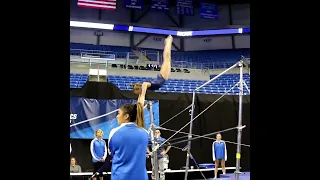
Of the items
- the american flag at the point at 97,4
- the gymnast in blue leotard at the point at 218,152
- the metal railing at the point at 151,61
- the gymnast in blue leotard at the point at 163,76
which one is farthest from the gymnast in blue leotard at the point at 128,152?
the metal railing at the point at 151,61

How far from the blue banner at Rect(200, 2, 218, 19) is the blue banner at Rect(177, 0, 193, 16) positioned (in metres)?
0.56

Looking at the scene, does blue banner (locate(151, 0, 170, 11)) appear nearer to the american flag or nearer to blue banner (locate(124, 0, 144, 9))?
Answer: blue banner (locate(124, 0, 144, 9))

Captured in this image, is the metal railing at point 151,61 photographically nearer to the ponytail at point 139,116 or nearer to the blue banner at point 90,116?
the blue banner at point 90,116

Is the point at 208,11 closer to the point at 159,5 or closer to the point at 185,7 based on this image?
the point at 185,7

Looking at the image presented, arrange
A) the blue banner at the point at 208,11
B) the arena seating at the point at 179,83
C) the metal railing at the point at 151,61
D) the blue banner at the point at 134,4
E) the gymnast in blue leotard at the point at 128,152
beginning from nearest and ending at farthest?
1. the gymnast in blue leotard at the point at 128,152
2. the arena seating at the point at 179,83
3. the metal railing at the point at 151,61
4. the blue banner at the point at 134,4
5. the blue banner at the point at 208,11

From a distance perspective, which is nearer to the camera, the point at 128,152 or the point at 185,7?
the point at 128,152

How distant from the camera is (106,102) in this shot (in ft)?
30.0

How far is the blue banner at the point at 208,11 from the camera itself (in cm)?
1848

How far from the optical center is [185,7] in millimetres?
18344

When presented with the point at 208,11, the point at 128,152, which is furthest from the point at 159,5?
the point at 128,152

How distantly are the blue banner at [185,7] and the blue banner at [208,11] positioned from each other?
1.84 ft

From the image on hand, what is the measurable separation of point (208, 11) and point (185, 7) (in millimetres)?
1226
